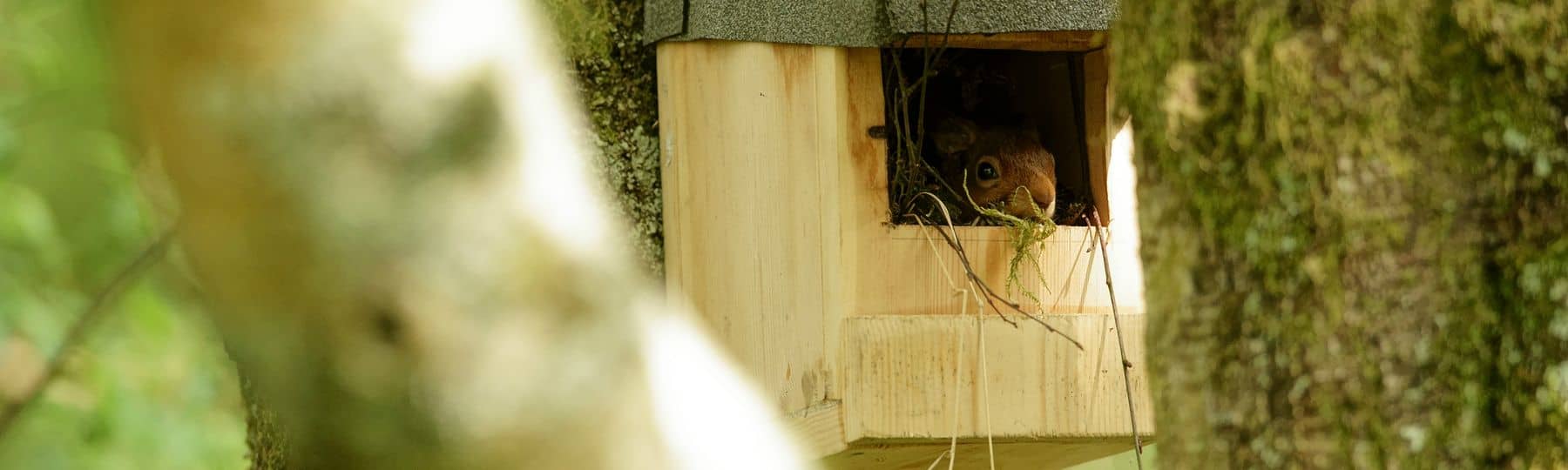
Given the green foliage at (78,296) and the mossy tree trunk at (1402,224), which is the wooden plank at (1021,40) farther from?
the mossy tree trunk at (1402,224)

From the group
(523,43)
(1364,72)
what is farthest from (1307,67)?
(523,43)

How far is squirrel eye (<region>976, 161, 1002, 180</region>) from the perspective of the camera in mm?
3109

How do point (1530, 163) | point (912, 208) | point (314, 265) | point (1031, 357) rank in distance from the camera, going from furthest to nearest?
point (912, 208) → point (1031, 357) → point (1530, 163) → point (314, 265)

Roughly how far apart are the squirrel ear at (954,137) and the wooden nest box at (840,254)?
66 cm

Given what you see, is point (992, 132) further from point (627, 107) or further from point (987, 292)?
point (627, 107)

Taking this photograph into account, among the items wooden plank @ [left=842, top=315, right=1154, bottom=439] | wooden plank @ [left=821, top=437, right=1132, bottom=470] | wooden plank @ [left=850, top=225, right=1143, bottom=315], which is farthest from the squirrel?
wooden plank @ [left=821, top=437, right=1132, bottom=470]

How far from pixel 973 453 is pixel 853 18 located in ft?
2.89

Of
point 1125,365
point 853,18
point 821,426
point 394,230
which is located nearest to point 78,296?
point 821,426

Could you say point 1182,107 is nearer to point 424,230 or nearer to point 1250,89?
point 1250,89

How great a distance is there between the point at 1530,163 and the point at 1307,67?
0.13m

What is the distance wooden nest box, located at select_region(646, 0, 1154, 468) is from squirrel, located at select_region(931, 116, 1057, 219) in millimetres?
358

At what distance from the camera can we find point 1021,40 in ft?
8.54

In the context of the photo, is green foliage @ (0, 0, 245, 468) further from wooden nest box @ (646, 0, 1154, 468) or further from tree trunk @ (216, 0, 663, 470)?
wooden nest box @ (646, 0, 1154, 468)

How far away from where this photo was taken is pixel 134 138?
27 centimetres
